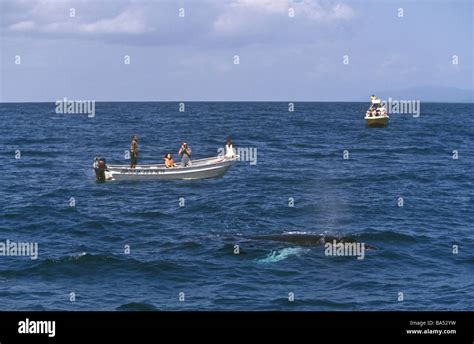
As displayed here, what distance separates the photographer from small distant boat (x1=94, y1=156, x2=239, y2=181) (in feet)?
138

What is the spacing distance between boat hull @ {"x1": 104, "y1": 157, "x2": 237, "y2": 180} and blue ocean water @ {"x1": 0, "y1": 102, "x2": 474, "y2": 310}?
633 millimetres

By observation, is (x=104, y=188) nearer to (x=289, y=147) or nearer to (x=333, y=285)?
(x=333, y=285)

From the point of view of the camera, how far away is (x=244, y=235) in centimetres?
2608

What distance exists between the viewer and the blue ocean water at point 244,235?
18.6 m

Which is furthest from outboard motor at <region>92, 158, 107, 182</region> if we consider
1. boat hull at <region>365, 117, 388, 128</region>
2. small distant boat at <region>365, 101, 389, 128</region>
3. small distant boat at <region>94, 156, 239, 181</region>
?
boat hull at <region>365, 117, 388, 128</region>

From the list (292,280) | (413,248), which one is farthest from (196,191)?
(292,280)

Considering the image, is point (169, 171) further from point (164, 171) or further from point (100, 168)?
point (100, 168)

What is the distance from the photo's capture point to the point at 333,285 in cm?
1938

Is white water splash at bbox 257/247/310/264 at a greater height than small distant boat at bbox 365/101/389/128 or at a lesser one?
lesser

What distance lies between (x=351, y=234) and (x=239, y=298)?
990 centimetres

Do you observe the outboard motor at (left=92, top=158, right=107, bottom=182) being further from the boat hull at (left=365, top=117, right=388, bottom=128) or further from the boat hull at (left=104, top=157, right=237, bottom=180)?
the boat hull at (left=365, top=117, right=388, bottom=128)
